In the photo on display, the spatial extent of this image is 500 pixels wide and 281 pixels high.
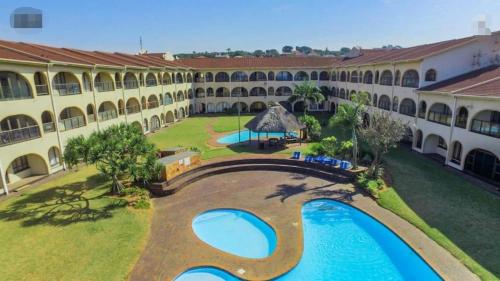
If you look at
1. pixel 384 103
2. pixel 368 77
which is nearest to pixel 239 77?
pixel 368 77

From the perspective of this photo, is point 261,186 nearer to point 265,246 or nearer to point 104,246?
point 265,246

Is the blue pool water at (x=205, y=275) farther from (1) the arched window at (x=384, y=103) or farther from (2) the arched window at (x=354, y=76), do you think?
(2) the arched window at (x=354, y=76)

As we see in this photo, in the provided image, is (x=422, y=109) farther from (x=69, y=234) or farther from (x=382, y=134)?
(x=69, y=234)

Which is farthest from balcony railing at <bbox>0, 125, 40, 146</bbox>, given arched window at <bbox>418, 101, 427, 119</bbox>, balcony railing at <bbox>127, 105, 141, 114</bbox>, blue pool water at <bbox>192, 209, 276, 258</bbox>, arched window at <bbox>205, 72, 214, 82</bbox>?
arched window at <bbox>205, 72, 214, 82</bbox>

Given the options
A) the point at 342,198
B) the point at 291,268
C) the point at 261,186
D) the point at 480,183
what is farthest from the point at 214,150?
the point at 480,183

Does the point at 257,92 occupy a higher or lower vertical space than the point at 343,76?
lower

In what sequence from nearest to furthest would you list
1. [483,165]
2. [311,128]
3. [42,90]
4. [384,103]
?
[483,165] < [42,90] < [311,128] < [384,103]

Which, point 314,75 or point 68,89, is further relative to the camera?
point 314,75
